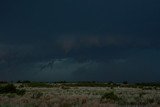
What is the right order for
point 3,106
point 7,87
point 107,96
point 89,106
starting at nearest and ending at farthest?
point 3,106 → point 89,106 → point 107,96 → point 7,87

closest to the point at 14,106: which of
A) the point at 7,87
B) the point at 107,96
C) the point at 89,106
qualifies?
the point at 89,106

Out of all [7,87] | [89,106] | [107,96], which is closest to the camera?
[89,106]

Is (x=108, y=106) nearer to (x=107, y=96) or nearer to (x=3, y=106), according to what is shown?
(x=3, y=106)

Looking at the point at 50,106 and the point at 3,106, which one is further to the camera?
the point at 50,106

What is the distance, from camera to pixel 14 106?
22.1 m

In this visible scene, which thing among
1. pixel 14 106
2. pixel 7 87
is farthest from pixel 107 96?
pixel 7 87

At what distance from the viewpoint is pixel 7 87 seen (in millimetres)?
52719

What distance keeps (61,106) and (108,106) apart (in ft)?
10.2

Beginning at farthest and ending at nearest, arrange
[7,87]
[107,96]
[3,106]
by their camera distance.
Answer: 1. [7,87]
2. [107,96]
3. [3,106]

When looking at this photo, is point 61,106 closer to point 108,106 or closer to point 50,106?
point 50,106

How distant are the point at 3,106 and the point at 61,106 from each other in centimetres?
A: 397

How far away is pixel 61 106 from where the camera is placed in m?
23.3

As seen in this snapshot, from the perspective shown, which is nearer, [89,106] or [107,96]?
[89,106]

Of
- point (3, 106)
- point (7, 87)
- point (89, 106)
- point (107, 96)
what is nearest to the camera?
point (3, 106)
